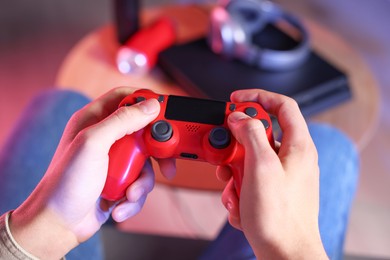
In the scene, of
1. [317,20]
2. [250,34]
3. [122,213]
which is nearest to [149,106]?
[122,213]

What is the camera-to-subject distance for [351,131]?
0.88 metres

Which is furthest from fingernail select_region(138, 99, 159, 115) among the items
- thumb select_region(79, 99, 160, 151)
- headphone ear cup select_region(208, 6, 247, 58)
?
headphone ear cup select_region(208, 6, 247, 58)

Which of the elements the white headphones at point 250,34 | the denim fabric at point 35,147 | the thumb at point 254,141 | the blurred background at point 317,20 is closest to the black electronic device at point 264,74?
the white headphones at point 250,34

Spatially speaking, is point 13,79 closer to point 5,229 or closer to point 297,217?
point 5,229

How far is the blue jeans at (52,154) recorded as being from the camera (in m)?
0.67

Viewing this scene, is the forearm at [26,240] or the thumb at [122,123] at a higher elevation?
the thumb at [122,123]

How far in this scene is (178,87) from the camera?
832 millimetres

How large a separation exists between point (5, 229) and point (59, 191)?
0.22 ft

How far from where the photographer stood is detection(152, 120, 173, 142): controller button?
1.70 ft

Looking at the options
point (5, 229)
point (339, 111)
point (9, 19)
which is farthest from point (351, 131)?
point (9, 19)

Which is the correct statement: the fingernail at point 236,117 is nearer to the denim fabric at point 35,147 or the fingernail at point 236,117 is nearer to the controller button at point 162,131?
the controller button at point 162,131

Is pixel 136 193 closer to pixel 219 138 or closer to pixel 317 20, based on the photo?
pixel 219 138

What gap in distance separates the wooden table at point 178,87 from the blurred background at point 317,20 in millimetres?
337

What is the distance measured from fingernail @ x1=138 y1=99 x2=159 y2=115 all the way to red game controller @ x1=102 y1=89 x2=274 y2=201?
0.01m
